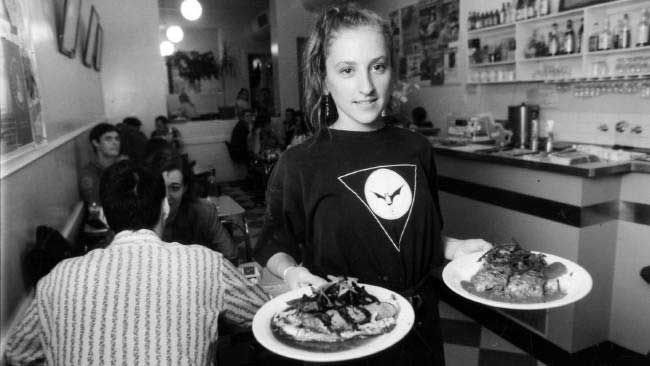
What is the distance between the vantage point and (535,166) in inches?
114

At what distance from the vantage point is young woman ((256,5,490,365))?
1193 mm

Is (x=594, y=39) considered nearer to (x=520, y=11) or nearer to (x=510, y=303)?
(x=520, y=11)

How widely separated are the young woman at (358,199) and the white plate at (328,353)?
0.08m

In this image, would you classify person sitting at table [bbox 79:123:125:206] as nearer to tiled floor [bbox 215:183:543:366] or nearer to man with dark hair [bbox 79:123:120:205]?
man with dark hair [bbox 79:123:120:205]

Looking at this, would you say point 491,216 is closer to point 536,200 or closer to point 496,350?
point 536,200

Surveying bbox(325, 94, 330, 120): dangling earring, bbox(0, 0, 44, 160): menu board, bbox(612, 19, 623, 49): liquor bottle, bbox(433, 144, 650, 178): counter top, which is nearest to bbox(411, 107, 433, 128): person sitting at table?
bbox(612, 19, 623, 49): liquor bottle

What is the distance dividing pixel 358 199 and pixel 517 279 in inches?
23.0

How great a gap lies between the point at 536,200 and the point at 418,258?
2.02 meters

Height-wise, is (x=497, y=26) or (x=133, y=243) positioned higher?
(x=497, y=26)

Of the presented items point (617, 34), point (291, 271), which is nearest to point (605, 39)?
point (617, 34)

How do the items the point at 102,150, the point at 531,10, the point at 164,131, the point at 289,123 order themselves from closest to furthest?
the point at 102,150 < the point at 531,10 < the point at 164,131 < the point at 289,123

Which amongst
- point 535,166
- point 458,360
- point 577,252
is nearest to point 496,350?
point 458,360

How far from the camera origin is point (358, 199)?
1223 mm

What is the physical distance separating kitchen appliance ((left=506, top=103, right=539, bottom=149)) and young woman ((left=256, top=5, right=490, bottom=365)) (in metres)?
3.11
